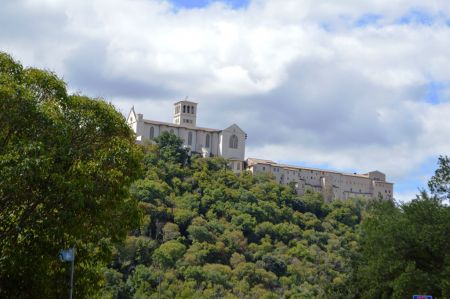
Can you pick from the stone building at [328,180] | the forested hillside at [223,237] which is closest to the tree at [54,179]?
the forested hillside at [223,237]

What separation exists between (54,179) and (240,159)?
12835 centimetres

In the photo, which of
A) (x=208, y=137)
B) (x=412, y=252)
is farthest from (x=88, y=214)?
(x=208, y=137)

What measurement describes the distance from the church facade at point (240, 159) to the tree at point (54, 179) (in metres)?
116

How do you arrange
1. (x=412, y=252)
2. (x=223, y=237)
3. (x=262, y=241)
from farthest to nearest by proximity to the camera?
(x=262, y=241), (x=223, y=237), (x=412, y=252)

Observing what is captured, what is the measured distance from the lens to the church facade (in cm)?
14288

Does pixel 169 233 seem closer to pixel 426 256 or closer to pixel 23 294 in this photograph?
pixel 426 256

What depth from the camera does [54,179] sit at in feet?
63.6

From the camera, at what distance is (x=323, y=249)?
111 meters

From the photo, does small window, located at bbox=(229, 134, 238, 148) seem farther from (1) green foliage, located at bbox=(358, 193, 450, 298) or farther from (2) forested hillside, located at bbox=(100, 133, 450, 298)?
(1) green foliage, located at bbox=(358, 193, 450, 298)

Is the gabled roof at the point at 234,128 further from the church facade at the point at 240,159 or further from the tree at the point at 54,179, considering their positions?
the tree at the point at 54,179

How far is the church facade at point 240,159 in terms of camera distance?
143 m

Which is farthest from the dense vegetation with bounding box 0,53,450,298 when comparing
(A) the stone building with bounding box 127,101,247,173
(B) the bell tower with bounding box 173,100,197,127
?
(B) the bell tower with bounding box 173,100,197,127

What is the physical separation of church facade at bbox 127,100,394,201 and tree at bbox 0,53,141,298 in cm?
11562

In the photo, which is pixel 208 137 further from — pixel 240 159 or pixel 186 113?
pixel 186 113
